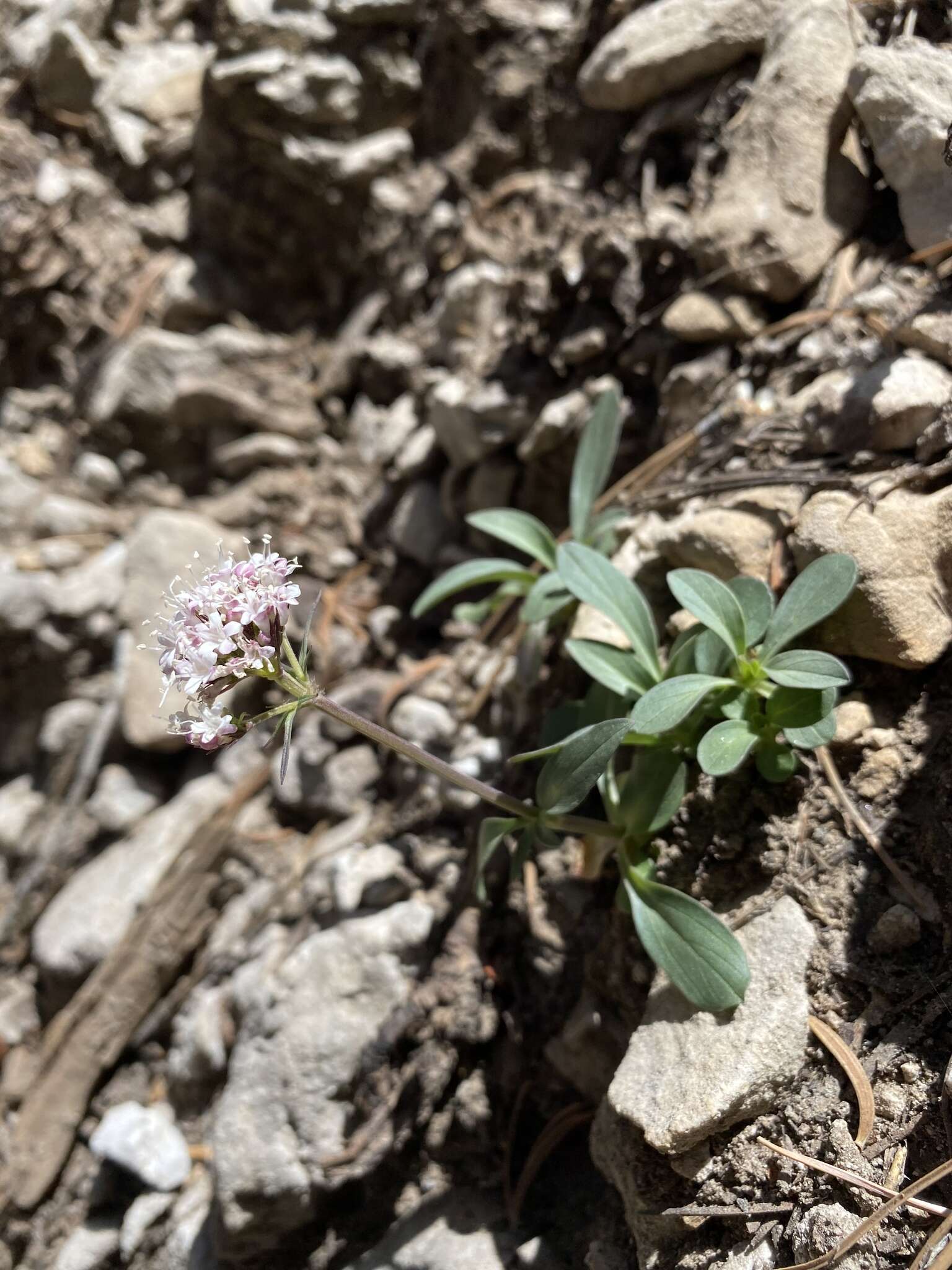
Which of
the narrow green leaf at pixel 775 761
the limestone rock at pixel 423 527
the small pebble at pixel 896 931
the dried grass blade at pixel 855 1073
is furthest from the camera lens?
the limestone rock at pixel 423 527

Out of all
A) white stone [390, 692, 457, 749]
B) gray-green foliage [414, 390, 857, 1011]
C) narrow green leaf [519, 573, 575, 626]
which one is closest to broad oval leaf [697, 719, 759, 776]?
gray-green foliage [414, 390, 857, 1011]

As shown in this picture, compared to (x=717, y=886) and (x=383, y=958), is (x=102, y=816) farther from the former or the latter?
(x=717, y=886)

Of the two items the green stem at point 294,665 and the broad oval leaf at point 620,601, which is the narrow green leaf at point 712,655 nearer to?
the broad oval leaf at point 620,601

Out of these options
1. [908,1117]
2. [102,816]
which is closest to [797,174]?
[908,1117]

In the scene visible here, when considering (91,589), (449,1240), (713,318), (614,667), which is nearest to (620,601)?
(614,667)

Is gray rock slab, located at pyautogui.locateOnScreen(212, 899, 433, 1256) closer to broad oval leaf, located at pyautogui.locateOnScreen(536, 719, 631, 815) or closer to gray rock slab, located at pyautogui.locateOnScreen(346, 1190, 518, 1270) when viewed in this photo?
gray rock slab, located at pyautogui.locateOnScreen(346, 1190, 518, 1270)

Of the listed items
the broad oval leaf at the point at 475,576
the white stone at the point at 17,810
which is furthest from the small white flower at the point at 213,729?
the white stone at the point at 17,810
